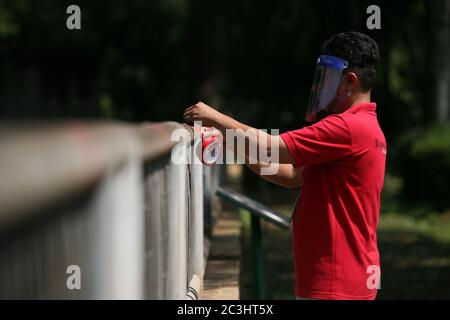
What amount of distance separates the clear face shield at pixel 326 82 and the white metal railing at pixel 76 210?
45.7 inches

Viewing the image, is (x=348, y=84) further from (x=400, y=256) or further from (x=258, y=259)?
(x=400, y=256)

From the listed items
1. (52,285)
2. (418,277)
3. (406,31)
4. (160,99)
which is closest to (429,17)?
(406,31)

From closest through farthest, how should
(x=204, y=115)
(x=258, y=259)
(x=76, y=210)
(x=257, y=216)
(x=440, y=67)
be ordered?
1. (x=76, y=210)
2. (x=204, y=115)
3. (x=257, y=216)
4. (x=258, y=259)
5. (x=440, y=67)

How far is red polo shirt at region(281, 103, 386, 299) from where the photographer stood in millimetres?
4148

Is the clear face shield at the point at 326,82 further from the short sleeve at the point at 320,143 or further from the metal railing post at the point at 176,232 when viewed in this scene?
the metal railing post at the point at 176,232

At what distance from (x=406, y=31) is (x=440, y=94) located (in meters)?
4.74

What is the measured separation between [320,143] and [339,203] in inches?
10.6

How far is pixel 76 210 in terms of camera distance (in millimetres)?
1838

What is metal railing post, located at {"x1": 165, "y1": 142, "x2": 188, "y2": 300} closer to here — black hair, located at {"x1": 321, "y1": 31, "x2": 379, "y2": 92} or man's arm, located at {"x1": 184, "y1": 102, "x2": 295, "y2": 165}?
man's arm, located at {"x1": 184, "y1": 102, "x2": 295, "y2": 165}

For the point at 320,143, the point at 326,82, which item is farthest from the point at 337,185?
the point at 326,82

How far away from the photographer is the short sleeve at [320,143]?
413 cm

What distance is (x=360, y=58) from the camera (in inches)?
171

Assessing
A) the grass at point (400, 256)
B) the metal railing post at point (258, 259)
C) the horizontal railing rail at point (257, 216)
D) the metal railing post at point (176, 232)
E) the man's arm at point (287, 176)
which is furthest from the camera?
the grass at point (400, 256)

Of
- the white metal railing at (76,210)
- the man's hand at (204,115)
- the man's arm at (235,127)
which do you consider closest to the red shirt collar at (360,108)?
the man's arm at (235,127)
